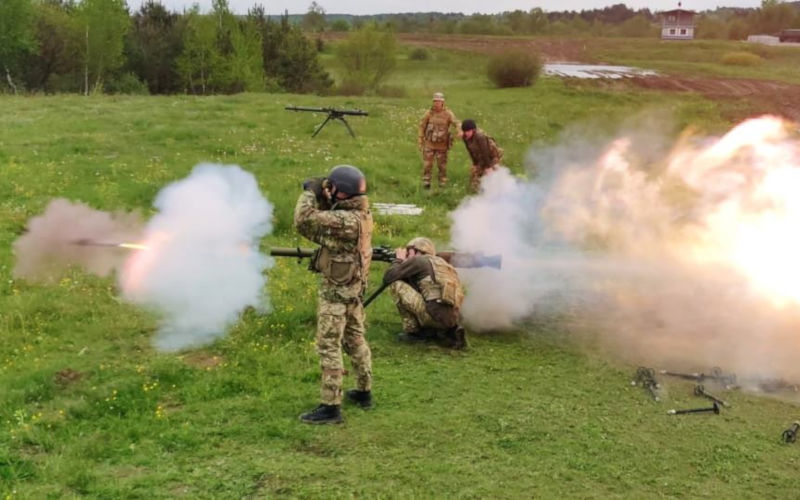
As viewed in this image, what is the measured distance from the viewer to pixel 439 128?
18.9m

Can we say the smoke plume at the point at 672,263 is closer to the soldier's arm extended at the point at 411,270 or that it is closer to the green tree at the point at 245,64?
the soldier's arm extended at the point at 411,270

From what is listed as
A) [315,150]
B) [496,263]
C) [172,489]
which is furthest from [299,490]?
[315,150]

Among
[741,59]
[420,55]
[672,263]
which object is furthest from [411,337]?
[420,55]

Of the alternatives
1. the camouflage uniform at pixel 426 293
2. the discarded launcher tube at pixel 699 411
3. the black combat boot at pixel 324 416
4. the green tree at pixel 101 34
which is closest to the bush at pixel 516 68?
the green tree at pixel 101 34

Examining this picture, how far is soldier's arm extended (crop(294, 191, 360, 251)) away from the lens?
24.0 ft

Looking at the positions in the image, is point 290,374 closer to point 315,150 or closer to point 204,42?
point 315,150

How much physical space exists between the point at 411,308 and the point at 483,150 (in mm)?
7633

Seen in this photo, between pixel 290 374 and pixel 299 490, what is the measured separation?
2.46m

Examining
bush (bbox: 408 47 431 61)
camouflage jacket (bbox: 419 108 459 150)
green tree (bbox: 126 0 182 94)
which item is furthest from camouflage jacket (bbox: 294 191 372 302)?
bush (bbox: 408 47 431 61)

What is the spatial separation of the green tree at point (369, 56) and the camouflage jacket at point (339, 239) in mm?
39626

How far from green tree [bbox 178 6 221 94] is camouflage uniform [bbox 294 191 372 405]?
41.1m

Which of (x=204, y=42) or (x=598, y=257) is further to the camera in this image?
(x=204, y=42)

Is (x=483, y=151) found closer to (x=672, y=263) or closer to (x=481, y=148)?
(x=481, y=148)

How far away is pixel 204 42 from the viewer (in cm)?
4581
